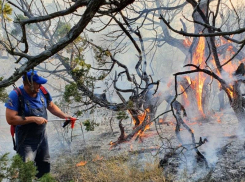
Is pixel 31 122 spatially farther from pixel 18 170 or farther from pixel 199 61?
pixel 199 61

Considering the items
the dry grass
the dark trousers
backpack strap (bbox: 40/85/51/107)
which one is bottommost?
the dry grass

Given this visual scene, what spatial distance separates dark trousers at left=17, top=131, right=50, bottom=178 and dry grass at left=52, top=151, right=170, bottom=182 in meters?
0.78

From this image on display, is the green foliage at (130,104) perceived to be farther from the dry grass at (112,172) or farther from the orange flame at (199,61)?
the orange flame at (199,61)

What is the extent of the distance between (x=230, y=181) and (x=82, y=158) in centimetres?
339

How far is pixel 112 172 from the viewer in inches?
173

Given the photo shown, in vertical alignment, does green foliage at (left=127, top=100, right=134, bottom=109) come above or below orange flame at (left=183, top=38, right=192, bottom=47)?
below

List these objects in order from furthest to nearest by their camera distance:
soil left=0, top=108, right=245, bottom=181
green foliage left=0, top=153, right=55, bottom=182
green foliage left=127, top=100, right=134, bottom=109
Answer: green foliage left=127, top=100, right=134, bottom=109, soil left=0, top=108, right=245, bottom=181, green foliage left=0, top=153, right=55, bottom=182

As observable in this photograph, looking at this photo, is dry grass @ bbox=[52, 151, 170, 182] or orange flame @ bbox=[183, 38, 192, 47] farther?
orange flame @ bbox=[183, 38, 192, 47]

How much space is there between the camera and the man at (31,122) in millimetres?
3268

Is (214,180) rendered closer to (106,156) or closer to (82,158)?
(106,156)

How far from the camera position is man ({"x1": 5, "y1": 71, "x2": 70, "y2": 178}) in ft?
10.7

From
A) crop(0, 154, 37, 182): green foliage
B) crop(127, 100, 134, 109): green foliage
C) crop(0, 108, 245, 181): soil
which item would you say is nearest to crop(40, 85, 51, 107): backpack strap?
crop(0, 108, 245, 181): soil

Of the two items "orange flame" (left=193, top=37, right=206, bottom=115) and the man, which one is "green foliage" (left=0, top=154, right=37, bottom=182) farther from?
"orange flame" (left=193, top=37, right=206, bottom=115)

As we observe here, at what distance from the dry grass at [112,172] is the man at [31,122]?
3.19 feet
